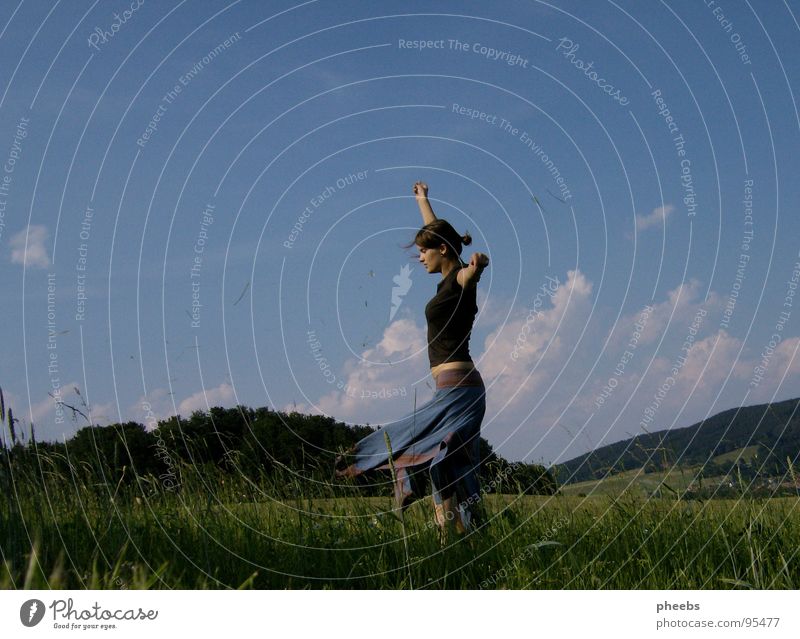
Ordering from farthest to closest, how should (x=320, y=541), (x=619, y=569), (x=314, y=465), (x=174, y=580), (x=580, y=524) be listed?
1. (x=314, y=465)
2. (x=580, y=524)
3. (x=320, y=541)
4. (x=619, y=569)
5. (x=174, y=580)

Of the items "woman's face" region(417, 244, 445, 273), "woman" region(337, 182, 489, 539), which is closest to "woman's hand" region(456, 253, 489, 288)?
"woman" region(337, 182, 489, 539)

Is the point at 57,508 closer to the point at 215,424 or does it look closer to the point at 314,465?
the point at 215,424

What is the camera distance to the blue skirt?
Result: 21.7ft

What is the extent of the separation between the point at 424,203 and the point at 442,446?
1.99 m

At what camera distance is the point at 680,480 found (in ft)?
20.1

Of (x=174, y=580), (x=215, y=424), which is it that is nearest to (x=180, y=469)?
(x=215, y=424)

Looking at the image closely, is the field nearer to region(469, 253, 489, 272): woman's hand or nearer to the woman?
the woman

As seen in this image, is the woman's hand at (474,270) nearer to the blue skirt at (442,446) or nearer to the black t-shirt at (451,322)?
the black t-shirt at (451,322)

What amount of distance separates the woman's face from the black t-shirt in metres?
0.24
